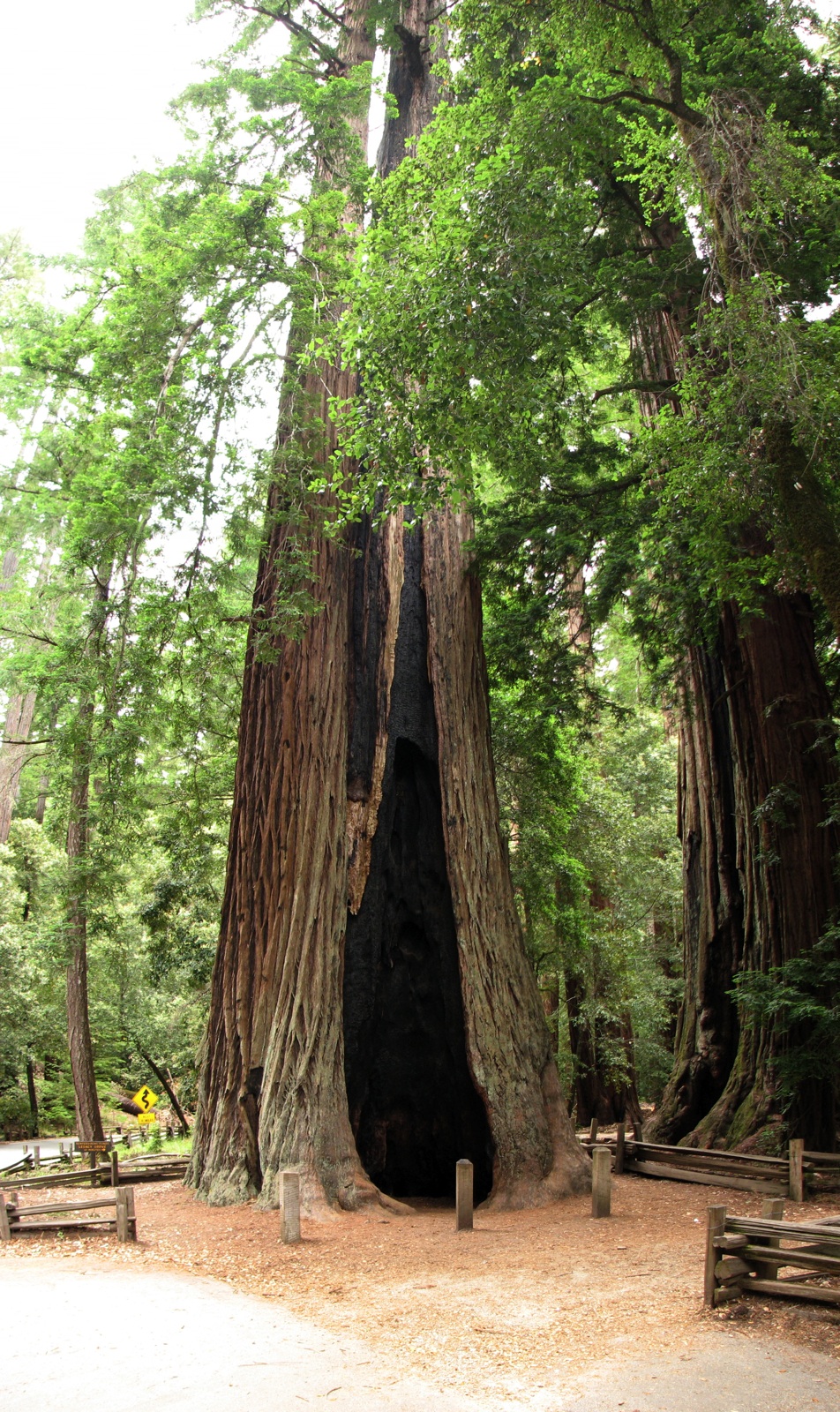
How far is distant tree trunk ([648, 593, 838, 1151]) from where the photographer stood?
995 cm

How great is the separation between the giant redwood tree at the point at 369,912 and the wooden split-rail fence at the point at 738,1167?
3.92 ft

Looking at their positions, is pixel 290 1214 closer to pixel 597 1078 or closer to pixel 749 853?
pixel 749 853

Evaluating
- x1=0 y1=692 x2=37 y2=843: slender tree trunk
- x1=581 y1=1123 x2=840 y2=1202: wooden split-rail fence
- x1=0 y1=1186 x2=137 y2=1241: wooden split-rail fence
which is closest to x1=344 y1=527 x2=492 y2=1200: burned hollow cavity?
x1=581 y1=1123 x2=840 y2=1202: wooden split-rail fence

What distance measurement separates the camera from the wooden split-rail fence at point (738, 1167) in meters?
8.27

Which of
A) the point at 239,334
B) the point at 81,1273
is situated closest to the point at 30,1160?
the point at 81,1273

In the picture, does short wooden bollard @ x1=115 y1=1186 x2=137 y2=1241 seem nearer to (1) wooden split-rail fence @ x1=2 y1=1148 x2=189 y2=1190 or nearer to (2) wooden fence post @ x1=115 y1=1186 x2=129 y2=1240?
(2) wooden fence post @ x1=115 y1=1186 x2=129 y2=1240

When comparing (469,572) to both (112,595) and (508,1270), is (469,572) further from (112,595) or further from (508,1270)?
(508,1270)

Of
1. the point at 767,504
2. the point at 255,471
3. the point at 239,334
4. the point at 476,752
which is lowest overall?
the point at 476,752

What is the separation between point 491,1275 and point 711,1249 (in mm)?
1872

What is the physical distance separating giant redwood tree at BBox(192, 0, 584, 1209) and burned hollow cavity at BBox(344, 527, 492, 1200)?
0.02 meters

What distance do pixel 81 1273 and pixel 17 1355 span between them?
194cm

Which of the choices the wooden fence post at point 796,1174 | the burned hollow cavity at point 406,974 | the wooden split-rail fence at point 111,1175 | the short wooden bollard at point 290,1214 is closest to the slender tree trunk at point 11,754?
the wooden split-rail fence at point 111,1175

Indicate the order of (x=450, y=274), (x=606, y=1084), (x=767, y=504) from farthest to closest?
(x=606, y=1084) → (x=767, y=504) → (x=450, y=274)

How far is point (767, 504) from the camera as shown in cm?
777
